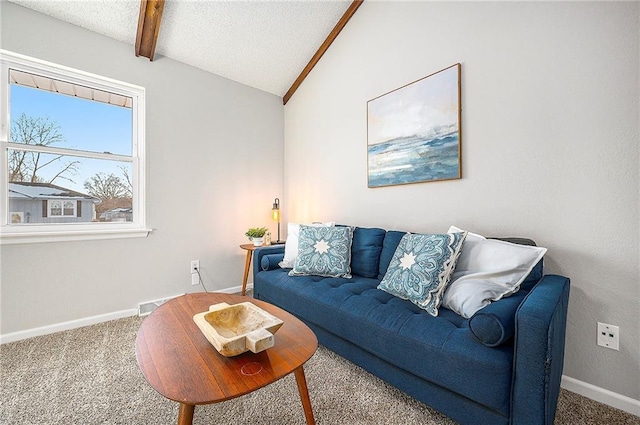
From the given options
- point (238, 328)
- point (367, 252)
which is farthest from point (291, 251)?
point (238, 328)


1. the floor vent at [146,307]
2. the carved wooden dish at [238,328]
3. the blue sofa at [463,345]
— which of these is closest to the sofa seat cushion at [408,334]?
the blue sofa at [463,345]

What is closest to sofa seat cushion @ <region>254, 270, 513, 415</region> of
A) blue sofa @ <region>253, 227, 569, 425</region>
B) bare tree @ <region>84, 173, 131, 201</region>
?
blue sofa @ <region>253, 227, 569, 425</region>

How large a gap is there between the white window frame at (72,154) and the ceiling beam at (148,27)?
13.5 inches

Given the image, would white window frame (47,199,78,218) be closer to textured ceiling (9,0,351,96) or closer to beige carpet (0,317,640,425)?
beige carpet (0,317,640,425)

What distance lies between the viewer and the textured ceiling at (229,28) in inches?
87.0

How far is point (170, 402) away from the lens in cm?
142

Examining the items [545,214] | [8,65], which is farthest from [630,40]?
[8,65]

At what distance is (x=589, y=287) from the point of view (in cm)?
147

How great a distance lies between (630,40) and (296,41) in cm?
254

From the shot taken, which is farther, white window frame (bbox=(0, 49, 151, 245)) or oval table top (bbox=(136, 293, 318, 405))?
white window frame (bbox=(0, 49, 151, 245))

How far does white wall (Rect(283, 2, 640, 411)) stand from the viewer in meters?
1.38

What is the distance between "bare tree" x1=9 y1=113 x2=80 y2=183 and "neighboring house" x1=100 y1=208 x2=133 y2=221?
391 millimetres

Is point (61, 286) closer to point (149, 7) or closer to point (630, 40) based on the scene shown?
point (149, 7)

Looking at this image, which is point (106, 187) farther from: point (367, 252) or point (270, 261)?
point (367, 252)
